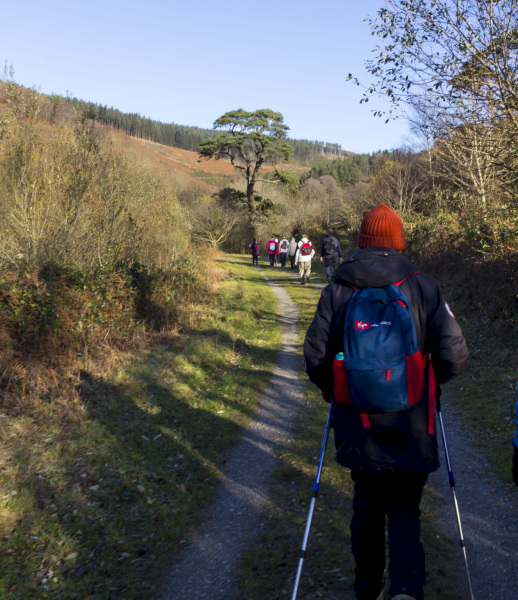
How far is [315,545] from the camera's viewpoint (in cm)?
392

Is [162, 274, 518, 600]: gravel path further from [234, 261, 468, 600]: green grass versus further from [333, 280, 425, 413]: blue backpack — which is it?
[333, 280, 425, 413]: blue backpack

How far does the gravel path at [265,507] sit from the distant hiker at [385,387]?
116cm

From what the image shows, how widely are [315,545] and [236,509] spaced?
3.40 feet

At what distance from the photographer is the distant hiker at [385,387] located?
2486 mm

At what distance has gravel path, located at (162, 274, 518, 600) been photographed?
354 centimetres

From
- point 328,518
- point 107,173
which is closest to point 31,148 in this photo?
point 107,173

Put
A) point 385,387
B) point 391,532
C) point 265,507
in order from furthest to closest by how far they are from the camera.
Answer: point 265,507
point 391,532
point 385,387

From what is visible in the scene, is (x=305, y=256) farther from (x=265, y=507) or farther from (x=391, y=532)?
(x=391, y=532)

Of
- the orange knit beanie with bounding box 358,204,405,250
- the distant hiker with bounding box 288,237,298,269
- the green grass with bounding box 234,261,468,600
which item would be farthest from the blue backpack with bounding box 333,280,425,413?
the distant hiker with bounding box 288,237,298,269

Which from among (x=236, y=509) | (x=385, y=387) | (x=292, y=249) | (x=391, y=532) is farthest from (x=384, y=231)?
(x=292, y=249)

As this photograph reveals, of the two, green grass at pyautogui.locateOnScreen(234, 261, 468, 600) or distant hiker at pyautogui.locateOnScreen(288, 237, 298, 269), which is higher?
distant hiker at pyautogui.locateOnScreen(288, 237, 298, 269)

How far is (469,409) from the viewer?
6.95 m

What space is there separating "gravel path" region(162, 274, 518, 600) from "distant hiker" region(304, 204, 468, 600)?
1159mm

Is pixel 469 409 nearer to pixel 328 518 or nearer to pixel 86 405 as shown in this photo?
pixel 328 518
